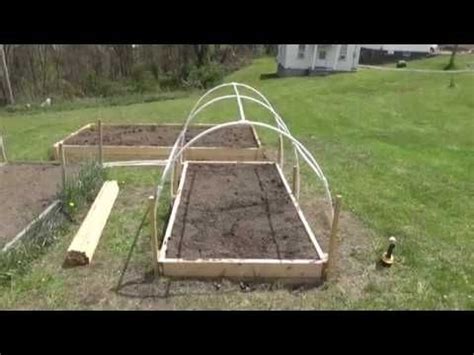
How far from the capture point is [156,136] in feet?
29.0

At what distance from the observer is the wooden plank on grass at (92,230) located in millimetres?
3980

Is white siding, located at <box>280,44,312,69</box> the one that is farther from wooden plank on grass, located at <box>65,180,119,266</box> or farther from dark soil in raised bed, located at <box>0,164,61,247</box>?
wooden plank on grass, located at <box>65,180,119,266</box>

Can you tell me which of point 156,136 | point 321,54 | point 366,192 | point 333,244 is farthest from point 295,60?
point 333,244

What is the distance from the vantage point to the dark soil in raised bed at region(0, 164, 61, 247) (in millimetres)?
4809

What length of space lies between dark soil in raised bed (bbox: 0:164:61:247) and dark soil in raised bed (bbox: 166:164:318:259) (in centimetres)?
177

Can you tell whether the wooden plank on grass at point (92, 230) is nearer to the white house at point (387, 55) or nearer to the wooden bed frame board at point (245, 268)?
the wooden bed frame board at point (245, 268)

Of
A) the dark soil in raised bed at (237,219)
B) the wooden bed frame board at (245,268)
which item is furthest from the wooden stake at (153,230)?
the dark soil in raised bed at (237,219)

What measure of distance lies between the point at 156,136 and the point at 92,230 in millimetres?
4669

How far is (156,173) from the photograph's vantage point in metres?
6.75

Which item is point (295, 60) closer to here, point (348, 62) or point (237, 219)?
point (348, 62)
